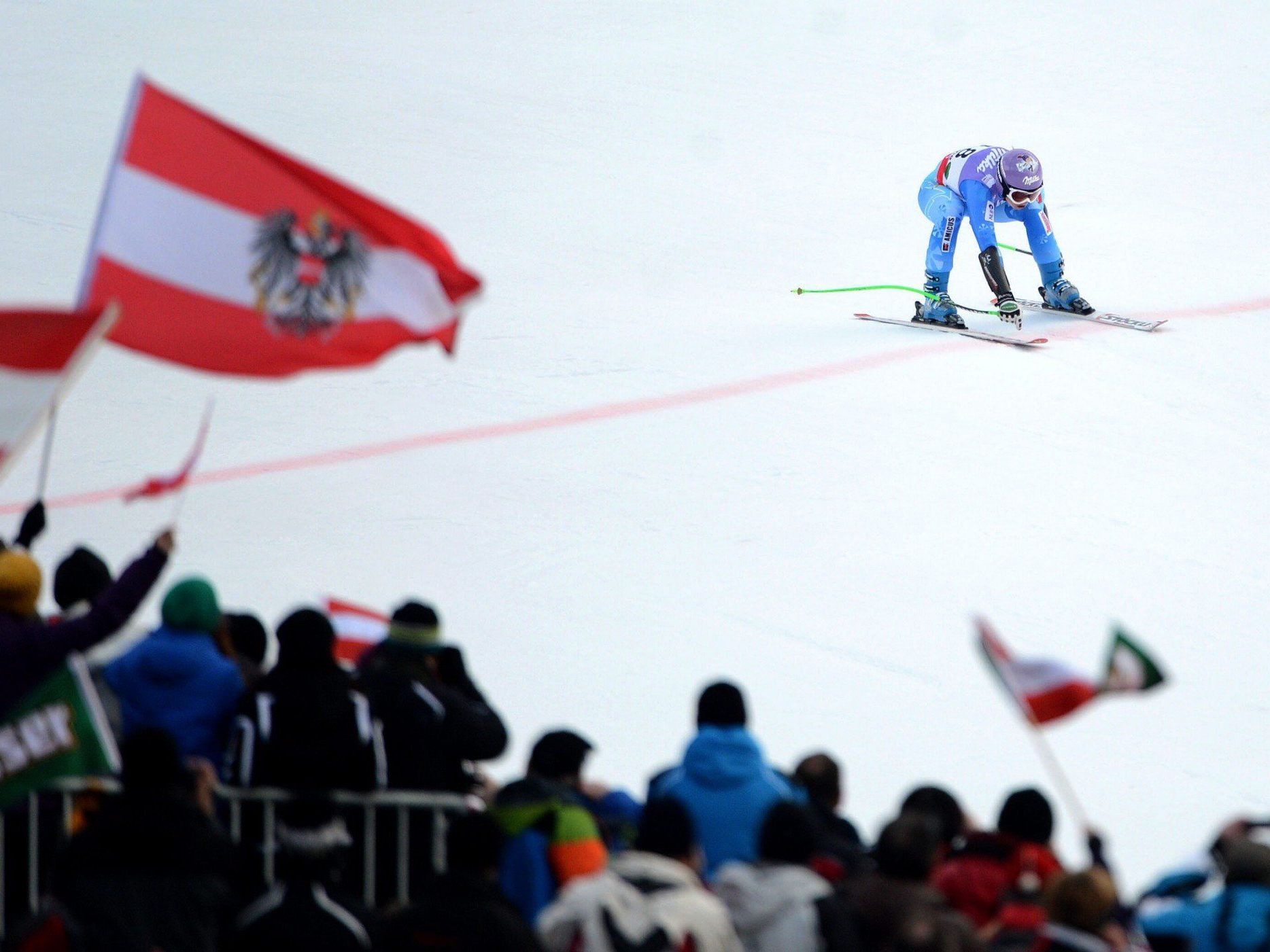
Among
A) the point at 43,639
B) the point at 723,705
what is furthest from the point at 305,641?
the point at 723,705

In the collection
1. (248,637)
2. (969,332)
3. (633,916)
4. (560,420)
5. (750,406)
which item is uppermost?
(969,332)

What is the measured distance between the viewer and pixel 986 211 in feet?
35.4

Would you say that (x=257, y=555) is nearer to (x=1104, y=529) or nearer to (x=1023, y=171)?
(x=1104, y=529)

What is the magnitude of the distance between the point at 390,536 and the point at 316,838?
13.7 feet

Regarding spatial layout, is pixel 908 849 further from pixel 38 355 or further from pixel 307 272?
pixel 307 272

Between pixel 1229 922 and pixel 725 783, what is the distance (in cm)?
114

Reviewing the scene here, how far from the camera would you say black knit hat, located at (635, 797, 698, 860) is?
3957 millimetres

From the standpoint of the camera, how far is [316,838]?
3791 millimetres

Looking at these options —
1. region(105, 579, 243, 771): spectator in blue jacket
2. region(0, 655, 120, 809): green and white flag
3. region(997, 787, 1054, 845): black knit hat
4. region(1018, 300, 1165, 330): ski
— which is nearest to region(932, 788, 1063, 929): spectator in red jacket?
region(997, 787, 1054, 845): black knit hat

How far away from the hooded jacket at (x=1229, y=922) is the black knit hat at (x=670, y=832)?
0.99 m

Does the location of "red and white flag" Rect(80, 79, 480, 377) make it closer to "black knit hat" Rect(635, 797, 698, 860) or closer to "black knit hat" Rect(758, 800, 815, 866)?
"black knit hat" Rect(635, 797, 698, 860)

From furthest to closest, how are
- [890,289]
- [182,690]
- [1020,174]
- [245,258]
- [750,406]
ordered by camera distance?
1. [890,289]
2. [1020,174]
3. [750,406]
4. [245,258]
5. [182,690]

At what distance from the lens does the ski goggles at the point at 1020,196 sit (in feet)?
35.1

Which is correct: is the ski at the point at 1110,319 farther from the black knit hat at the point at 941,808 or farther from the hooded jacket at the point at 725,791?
the hooded jacket at the point at 725,791
